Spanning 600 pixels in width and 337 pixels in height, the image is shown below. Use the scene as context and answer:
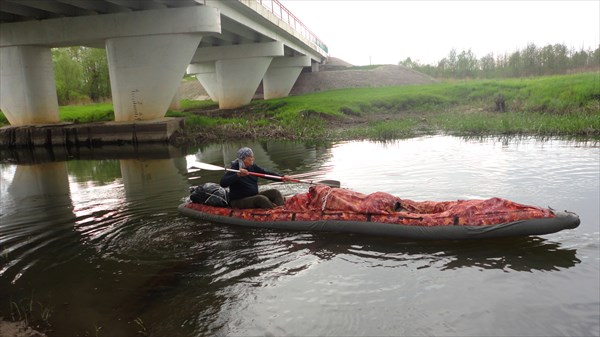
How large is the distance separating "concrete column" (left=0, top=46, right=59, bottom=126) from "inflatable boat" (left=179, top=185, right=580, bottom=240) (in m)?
19.3

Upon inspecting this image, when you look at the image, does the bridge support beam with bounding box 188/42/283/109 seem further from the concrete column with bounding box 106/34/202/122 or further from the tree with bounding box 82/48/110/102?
the tree with bounding box 82/48/110/102

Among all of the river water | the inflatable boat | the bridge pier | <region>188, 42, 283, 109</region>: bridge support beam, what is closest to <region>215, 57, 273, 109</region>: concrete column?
<region>188, 42, 283, 109</region>: bridge support beam

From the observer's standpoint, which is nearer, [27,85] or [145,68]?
[145,68]

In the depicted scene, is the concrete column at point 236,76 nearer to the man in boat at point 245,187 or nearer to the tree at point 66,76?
the tree at point 66,76

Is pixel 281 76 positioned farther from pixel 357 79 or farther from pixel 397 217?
pixel 397 217

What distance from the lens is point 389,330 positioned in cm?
448

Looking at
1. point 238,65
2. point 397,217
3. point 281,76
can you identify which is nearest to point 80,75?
point 281,76

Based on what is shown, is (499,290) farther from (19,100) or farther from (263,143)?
(19,100)

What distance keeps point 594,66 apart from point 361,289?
37.2 metres

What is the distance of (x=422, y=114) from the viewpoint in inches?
1037

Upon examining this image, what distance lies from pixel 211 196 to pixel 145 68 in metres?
14.7

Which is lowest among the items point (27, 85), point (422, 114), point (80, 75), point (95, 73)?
point (422, 114)

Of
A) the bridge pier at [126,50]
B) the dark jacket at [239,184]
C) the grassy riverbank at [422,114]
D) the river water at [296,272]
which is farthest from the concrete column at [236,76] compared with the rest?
the dark jacket at [239,184]

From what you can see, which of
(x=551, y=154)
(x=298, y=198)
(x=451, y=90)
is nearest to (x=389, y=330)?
(x=298, y=198)
